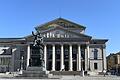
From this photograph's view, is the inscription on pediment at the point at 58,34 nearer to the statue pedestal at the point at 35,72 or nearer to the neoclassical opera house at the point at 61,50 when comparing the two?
the neoclassical opera house at the point at 61,50

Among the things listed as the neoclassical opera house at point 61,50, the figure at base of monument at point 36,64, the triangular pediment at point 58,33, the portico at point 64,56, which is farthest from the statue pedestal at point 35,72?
the triangular pediment at point 58,33

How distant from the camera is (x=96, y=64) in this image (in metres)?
101

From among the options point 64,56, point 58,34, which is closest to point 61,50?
point 64,56

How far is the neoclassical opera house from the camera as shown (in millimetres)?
95750

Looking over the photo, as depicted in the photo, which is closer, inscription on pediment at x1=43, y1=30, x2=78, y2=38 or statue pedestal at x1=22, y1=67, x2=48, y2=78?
statue pedestal at x1=22, y1=67, x2=48, y2=78

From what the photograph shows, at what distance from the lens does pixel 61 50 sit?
A: 96062mm

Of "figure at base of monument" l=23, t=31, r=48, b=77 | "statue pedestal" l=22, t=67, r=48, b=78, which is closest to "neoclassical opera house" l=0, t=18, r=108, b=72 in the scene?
"figure at base of monument" l=23, t=31, r=48, b=77

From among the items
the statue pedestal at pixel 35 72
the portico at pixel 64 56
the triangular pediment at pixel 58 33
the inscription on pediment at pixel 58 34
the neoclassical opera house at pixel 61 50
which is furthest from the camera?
the inscription on pediment at pixel 58 34

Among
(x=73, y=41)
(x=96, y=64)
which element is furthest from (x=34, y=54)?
(x=96, y=64)

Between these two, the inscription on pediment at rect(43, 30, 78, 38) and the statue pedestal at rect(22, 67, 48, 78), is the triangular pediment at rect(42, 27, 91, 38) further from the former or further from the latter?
the statue pedestal at rect(22, 67, 48, 78)

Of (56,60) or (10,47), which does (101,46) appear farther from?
(10,47)

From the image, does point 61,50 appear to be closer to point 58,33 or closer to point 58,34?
point 58,34

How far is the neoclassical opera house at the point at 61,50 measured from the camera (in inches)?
3770

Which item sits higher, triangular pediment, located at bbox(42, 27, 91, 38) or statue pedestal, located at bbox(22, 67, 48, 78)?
triangular pediment, located at bbox(42, 27, 91, 38)
